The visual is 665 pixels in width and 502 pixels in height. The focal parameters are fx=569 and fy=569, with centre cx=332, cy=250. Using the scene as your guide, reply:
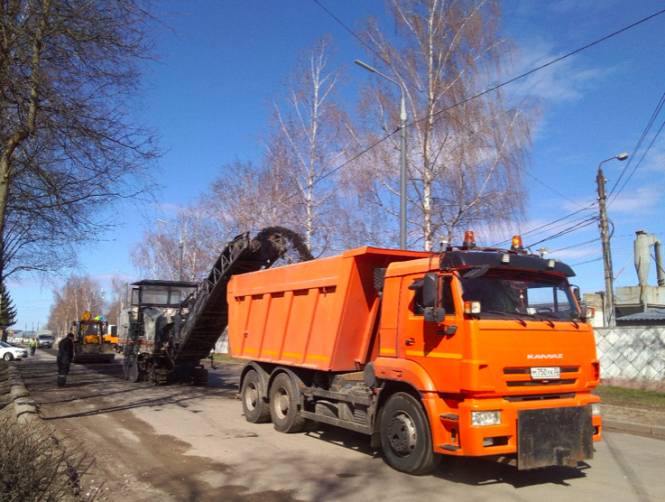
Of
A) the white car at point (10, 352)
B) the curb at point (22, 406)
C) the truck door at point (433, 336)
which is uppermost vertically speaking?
the truck door at point (433, 336)

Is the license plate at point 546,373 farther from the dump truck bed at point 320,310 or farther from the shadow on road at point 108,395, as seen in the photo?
the shadow on road at point 108,395

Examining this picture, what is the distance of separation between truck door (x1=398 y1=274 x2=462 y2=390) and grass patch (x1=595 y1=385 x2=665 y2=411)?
7.96m

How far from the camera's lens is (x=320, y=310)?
8867 millimetres

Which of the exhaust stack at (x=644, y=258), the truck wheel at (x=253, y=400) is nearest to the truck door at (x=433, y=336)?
the truck wheel at (x=253, y=400)

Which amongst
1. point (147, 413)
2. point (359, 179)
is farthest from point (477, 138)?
point (147, 413)

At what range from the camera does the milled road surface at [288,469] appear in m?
6.08

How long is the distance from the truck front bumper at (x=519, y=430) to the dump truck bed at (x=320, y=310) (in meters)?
2.14

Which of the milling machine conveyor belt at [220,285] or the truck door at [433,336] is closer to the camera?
the truck door at [433,336]

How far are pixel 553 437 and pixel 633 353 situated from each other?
1114cm

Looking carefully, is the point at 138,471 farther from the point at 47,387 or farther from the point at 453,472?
the point at 47,387

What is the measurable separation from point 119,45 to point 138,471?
6.35m

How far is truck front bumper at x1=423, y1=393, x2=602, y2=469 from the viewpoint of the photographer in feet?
19.6

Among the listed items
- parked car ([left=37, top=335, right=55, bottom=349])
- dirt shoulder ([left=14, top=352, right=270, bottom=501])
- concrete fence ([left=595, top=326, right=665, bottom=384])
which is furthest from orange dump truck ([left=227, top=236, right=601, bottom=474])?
parked car ([left=37, top=335, right=55, bottom=349])

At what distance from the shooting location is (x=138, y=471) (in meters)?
6.91
